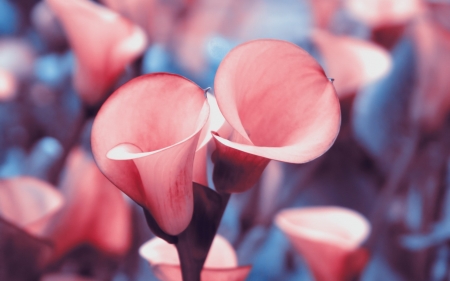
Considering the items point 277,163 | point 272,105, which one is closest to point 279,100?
point 272,105

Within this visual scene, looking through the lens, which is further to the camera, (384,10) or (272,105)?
(384,10)

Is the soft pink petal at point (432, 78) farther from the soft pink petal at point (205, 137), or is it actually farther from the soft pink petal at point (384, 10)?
the soft pink petal at point (205, 137)

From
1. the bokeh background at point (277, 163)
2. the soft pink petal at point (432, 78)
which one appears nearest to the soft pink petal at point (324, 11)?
the bokeh background at point (277, 163)

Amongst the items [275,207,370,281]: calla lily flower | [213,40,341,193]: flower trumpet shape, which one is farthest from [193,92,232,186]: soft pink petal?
[275,207,370,281]: calla lily flower

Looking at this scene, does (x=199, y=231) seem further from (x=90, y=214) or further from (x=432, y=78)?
(x=432, y=78)

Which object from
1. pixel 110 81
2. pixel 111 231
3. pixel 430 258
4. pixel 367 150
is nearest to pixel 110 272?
pixel 111 231

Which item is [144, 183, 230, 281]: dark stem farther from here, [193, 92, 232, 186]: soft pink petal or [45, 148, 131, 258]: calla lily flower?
[45, 148, 131, 258]: calla lily flower
